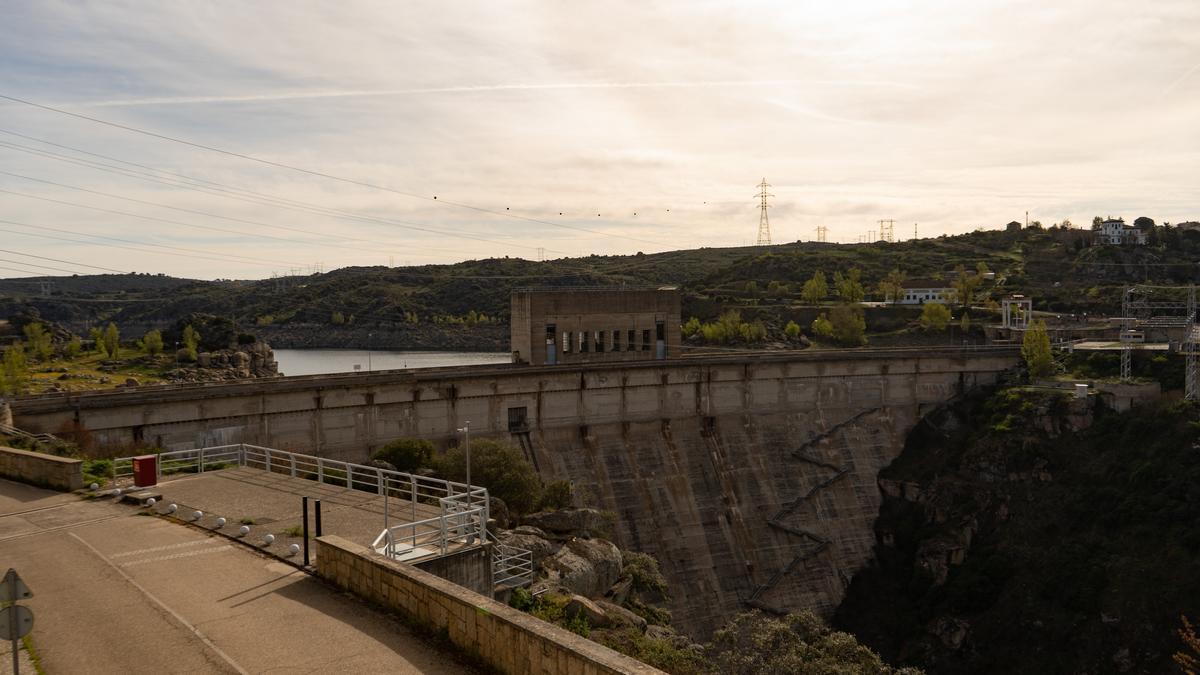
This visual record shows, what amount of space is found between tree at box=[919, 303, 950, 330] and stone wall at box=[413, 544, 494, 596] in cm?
9058

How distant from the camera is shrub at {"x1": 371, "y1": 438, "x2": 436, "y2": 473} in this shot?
35.7 metres

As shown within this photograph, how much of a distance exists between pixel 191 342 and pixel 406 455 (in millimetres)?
76561

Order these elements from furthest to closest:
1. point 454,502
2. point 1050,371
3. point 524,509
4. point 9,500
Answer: point 1050,371, point 524,509, point 9,500, point 454,502

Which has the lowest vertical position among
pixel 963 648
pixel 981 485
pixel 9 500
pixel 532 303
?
pixel 963 648

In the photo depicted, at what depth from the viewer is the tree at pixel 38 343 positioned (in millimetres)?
94312

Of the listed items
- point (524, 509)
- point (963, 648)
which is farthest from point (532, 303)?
point (963, 648)

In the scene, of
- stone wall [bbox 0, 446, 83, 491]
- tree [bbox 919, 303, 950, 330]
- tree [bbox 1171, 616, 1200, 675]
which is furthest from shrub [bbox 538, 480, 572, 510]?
tree [bbox 919, 303, 950, 330]

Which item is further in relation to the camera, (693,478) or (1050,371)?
(1050,371)

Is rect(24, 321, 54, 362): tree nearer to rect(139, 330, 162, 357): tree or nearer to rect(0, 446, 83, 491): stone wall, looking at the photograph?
rect(139, 330, 162, 357): tree

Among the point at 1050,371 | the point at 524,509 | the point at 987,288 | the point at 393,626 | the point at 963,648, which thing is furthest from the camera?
the point at 987,288

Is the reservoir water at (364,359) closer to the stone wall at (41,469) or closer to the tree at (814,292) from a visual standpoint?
the tree at (814,292)

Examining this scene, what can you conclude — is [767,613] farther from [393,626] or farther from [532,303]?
[393,626]

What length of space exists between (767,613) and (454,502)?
33.0m

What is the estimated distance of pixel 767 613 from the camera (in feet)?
151
